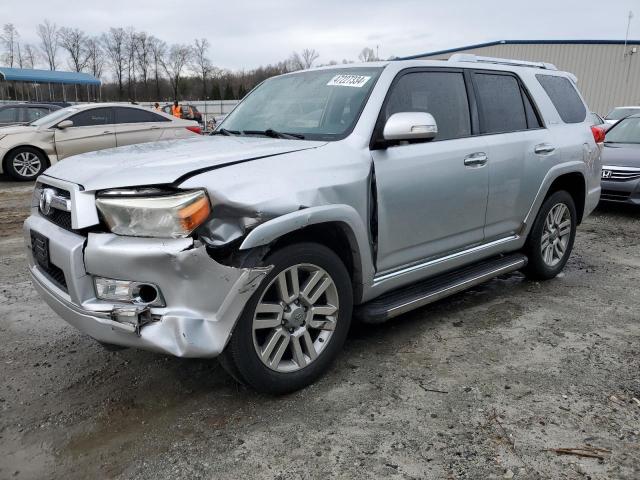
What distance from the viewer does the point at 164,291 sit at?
2449mm

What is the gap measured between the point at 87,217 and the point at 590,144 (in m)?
4.41

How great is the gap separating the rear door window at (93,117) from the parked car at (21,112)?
2676mm

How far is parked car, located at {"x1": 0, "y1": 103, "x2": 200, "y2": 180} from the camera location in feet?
34.2

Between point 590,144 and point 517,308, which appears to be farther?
point 590,144

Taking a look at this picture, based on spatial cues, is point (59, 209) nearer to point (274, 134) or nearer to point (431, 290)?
point (274, 134)

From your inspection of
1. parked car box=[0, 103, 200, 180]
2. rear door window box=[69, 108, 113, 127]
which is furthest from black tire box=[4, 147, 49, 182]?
rear door window box=[69, 108, 113, 127]

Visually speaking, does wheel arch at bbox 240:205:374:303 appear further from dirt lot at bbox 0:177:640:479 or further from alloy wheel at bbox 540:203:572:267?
alloy wheel at bbox 540:203:572:267

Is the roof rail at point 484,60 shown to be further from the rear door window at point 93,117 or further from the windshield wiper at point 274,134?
the rear door window at point 93,117

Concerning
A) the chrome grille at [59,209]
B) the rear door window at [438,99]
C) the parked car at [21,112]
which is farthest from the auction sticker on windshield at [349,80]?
the parked car at [21,112]

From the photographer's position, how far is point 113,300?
2.54 metres

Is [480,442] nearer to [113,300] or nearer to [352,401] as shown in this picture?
[352,401]

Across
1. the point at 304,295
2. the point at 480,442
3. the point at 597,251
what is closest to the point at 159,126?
the point at 597,251

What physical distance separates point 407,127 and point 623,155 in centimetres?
668

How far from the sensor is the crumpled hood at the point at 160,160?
2.54 metres
